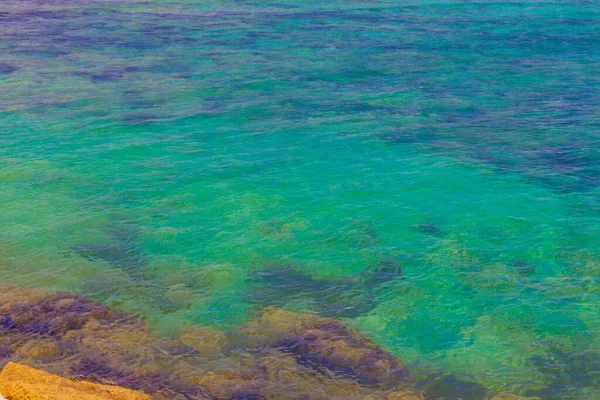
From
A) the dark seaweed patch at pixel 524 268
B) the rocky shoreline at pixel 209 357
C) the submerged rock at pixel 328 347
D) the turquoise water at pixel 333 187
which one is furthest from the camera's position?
the dark seaweed patch at pixel 524 268

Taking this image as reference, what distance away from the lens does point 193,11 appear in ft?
126

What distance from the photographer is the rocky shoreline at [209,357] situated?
9312 mm

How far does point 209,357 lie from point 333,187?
23.3ft

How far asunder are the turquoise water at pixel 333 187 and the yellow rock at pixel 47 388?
2.27 m

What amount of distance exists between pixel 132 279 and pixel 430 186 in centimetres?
741

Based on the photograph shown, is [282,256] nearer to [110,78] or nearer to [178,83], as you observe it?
[178,83]

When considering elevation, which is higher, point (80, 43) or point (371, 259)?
point (80, 43)

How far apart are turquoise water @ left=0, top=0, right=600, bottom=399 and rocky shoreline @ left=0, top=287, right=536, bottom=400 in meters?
0.43

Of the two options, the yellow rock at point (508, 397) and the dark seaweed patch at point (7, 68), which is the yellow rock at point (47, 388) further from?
the dark seaweed patch at point (7, 68)

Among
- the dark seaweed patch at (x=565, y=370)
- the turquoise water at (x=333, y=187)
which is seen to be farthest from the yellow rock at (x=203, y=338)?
the dark seaweed patch at (x=565, y=370)

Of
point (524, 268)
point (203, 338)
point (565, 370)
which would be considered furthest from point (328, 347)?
point (524, 268)

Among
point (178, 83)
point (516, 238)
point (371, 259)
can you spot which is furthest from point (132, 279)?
point (178, 83)

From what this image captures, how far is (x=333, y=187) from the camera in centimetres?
1638

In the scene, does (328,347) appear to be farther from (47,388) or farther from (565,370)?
(47,388)
